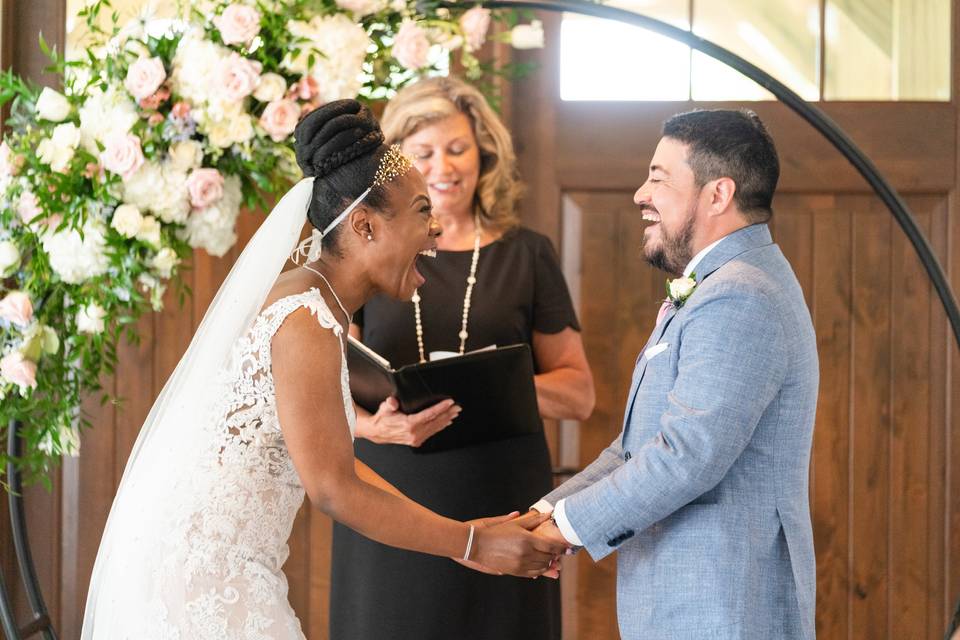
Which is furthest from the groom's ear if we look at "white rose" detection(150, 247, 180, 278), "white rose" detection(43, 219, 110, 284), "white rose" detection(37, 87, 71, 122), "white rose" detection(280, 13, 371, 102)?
"white rose" detection(37, 87, 71, 122)

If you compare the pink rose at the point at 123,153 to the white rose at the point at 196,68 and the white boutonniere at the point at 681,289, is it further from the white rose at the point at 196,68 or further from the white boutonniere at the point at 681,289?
the white boutonniere at the point at 681,289

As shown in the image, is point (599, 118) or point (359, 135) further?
point (599, 118)

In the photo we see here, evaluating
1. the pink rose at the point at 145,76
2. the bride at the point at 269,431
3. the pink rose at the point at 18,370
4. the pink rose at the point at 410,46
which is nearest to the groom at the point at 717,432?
the bride at the point at 269,431

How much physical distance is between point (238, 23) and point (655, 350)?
120 cm

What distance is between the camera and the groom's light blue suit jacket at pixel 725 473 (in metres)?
1.96

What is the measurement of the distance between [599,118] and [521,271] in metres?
0.95

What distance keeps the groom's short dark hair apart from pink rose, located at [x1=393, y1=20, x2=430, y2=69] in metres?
0.81

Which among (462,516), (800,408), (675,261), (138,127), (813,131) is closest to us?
(800,408)

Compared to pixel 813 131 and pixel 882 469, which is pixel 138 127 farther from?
pixel 882 469

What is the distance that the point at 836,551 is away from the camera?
369cm

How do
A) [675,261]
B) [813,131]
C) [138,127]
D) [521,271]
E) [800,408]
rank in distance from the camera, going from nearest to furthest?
[800,408]
[675,261]
[138,127]
[521,271]
[813,131]

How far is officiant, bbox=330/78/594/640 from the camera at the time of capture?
277 cm

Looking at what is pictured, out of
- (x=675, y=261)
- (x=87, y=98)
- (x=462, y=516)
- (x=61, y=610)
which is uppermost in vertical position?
(x=87, y=98)

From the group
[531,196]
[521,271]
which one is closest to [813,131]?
[531,196]
